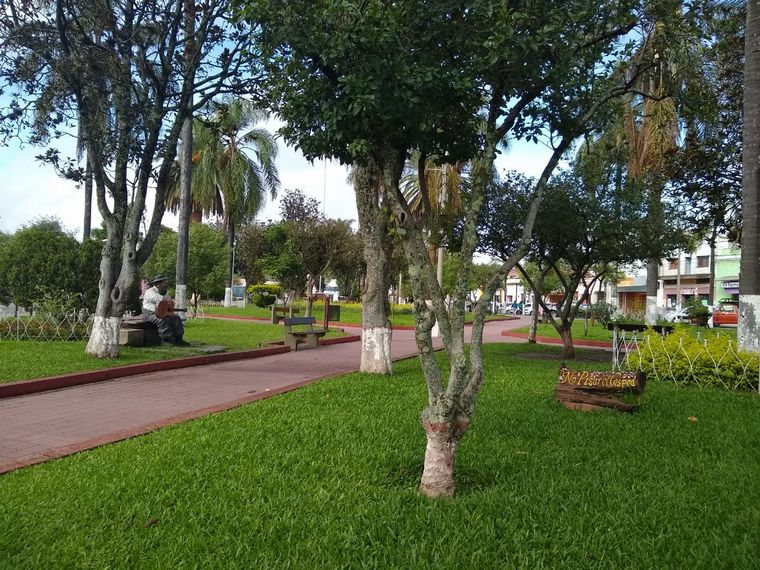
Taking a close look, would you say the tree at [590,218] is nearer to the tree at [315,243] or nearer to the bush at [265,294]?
the tree at [315,243]

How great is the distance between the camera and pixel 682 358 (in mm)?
8844

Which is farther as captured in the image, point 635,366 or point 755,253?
point 635,366

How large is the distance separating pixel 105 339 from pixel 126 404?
143 inches

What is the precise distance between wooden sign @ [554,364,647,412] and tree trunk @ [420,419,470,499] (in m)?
3.23

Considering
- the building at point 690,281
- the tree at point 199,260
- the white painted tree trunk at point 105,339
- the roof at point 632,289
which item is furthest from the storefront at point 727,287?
the white painted tree trunk at point 105,339

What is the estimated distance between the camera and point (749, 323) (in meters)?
8.55

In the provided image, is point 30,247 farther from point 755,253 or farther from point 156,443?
point 755,253

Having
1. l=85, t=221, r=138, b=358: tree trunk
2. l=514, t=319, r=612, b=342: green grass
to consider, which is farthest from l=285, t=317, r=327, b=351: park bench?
l=514, t=319, r=612, b=342: green grass

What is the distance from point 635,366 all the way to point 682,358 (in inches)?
28.7

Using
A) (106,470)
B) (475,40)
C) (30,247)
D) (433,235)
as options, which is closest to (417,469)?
(106,470)

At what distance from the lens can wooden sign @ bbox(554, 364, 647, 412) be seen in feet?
21.2

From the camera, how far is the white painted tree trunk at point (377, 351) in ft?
31.0

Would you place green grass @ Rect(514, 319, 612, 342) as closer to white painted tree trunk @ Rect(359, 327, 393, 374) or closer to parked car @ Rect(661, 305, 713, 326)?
parked car @ Rect(661, 305, 713, 326)

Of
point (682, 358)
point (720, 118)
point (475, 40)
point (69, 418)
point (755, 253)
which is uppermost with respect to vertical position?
point (720, 118)
